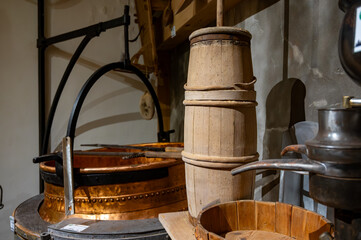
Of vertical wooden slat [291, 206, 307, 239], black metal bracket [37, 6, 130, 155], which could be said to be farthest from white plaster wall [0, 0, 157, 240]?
vertical wooden slat [291, 206, 307, 239]

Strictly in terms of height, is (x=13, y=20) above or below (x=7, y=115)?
above

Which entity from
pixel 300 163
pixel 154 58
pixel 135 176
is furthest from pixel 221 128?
pixel 154 58

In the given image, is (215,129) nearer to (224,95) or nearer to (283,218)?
(224,95)

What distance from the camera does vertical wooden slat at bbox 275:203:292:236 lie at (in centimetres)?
74

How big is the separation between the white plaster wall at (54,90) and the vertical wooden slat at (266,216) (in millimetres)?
2610

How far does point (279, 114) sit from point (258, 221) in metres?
0.77

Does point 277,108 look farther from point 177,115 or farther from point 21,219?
point 177,115

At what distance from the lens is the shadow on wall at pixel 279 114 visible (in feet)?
4.27

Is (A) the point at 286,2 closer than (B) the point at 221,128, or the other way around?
(B) the point at 221,128

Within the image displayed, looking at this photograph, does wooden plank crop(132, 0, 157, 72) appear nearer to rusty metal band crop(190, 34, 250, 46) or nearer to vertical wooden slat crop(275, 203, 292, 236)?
rusty metal band crop(190, 34, 250, 46)

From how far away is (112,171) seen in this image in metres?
1.28

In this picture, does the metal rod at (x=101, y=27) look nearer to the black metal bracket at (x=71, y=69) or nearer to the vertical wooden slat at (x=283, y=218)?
the black metal bracket at (x=71, y=69)

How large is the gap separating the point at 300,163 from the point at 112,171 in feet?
3.06

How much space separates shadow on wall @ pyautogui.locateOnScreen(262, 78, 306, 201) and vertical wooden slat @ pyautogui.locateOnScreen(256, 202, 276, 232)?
0.63 m
